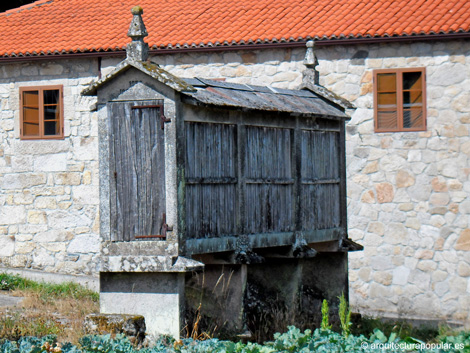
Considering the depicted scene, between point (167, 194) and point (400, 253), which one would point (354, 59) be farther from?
point (167, 194)

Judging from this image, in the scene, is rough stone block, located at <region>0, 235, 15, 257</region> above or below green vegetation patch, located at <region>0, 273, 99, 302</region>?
above

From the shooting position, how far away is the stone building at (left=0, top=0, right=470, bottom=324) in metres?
13.3

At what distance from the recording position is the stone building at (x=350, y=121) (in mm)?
13312

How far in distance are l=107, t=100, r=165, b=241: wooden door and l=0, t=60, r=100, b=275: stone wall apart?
6.70m

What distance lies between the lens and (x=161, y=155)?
7672mm

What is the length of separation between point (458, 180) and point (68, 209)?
654cm

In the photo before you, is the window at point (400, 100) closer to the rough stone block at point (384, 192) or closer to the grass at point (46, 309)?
the rough stone block at point (384, 192)

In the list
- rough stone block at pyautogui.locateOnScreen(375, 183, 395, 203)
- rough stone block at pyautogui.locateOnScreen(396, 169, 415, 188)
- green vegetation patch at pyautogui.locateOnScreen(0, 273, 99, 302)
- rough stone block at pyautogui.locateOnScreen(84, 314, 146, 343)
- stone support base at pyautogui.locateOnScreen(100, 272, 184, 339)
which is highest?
rough stone block at pyautogui.locateOnScreen(396, 169, 415, 188)

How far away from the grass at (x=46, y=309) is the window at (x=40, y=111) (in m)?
2.93

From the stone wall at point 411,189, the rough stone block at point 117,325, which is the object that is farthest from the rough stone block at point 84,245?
the rough stone block at point 117,325

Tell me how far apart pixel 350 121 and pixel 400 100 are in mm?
871

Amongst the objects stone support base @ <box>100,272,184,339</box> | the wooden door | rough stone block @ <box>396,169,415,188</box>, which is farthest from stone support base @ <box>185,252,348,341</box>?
rough stone block @ <box>396,169,415,188</box>

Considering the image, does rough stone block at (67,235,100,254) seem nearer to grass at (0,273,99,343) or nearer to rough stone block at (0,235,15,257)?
rough stone block at (0,235,15,257)

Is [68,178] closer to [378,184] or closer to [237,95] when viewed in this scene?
[378,184]
